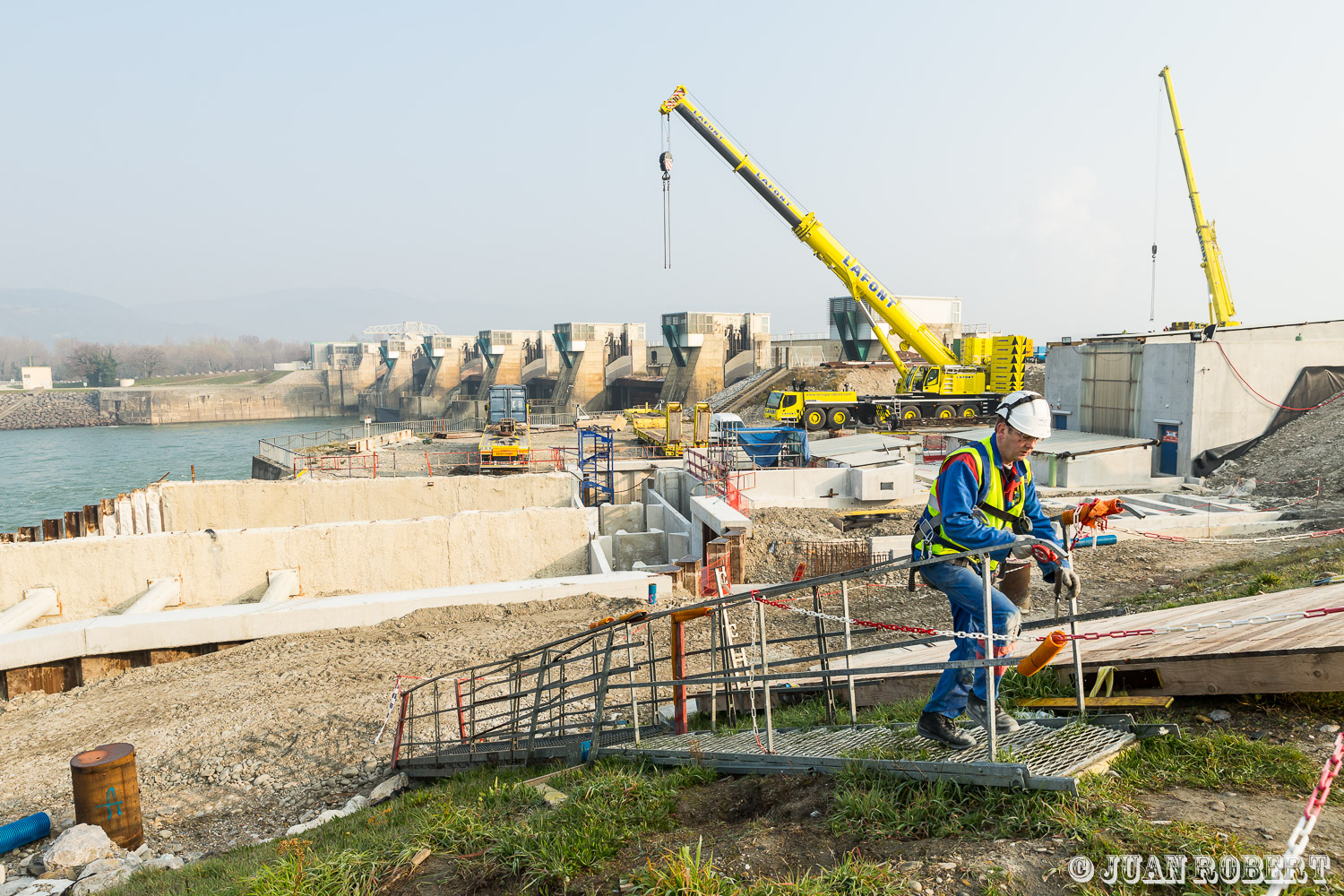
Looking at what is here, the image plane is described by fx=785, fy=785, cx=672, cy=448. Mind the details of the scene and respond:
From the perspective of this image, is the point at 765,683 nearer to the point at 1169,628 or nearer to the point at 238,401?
the point at 1169,628

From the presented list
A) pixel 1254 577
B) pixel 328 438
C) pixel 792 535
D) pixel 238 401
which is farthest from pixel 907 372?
pixel 238 401

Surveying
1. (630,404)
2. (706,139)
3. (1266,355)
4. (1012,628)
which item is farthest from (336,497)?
(630,404)

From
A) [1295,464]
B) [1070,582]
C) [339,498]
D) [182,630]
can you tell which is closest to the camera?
[1070,582]

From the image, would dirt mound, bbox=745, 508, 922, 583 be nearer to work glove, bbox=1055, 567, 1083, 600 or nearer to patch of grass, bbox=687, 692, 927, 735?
patch of grass, bbox=687, 692, 927, 735

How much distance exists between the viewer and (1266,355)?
2152 cm

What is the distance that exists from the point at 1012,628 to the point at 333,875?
3.41 metres

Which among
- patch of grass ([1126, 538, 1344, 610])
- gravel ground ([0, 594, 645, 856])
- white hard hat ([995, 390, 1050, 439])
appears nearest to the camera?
white hard hat ([995, 390, 1050, 439])

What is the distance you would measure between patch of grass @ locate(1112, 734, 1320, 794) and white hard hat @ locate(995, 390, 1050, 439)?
4.86ft

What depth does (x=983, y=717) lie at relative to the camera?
3873 mm

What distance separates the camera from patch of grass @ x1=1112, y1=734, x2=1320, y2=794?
3.24 meters

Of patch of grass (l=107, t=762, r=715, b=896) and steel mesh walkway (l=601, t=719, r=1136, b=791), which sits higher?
steel mesh walkway (l=601, t=719, r=1136, b=791)

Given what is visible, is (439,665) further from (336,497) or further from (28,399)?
(28,399)

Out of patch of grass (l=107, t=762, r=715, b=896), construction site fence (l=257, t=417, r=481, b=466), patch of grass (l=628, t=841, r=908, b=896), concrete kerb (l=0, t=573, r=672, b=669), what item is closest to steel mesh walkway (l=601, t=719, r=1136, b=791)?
patch of grass (l=107, t=762, r=715, b=896)

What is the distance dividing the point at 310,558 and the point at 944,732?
14827mm
